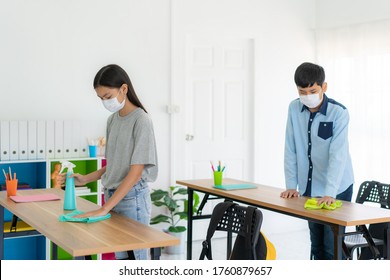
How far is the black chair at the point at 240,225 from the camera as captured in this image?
252 centimetres

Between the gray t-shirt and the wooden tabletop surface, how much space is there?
828mm

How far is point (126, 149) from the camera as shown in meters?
2.76

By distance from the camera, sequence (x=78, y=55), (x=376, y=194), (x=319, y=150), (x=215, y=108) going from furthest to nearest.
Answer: (x=215, y=108)
(x=78, y=55)
(x=376, y=194)
(x=319, y=150)

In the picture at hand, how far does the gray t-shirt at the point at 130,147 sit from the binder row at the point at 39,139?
5.68 ft

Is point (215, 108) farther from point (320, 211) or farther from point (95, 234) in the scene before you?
point (95, 234)

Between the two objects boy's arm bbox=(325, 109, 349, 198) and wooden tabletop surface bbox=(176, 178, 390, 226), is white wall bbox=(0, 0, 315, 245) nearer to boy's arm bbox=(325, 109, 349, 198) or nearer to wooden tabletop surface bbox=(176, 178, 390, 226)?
wooden tabletop surface bbox=(176, 178, 390, 226)

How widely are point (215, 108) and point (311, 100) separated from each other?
258 centimetres

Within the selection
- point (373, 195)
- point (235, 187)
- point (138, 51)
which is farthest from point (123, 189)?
point (138, 51)

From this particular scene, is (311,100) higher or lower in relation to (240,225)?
higher

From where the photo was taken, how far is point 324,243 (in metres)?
3.34

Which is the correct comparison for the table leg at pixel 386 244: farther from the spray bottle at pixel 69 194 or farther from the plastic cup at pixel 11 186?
the plastic cup at pixel 11 186

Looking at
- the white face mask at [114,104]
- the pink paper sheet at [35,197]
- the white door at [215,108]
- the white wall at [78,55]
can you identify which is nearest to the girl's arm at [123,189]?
the white face mask at [114,104]

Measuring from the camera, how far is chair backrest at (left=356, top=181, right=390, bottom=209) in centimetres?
372
